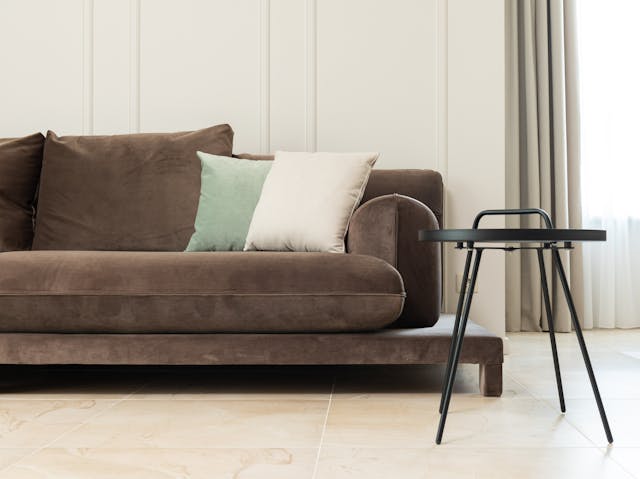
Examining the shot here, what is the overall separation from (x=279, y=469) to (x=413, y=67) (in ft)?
7.15

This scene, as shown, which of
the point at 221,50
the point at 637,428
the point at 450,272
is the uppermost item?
the point at 221,50

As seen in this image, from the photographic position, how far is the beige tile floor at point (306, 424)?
1.25 m

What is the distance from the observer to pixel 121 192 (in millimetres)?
2566

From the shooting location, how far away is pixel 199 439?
4.75 feet

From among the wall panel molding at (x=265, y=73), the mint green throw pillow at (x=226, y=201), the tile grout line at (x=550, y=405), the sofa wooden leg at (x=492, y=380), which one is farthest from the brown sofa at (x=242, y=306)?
the wall panel molding at (x=265, y=73)

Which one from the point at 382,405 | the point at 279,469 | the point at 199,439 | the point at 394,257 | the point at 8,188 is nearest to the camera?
Answer: the point at 279,469

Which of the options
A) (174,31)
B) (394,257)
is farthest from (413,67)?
(394,257)

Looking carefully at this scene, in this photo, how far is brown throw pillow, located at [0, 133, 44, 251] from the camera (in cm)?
249

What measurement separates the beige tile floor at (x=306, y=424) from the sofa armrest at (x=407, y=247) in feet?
0.83

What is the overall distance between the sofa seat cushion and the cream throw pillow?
0.32m

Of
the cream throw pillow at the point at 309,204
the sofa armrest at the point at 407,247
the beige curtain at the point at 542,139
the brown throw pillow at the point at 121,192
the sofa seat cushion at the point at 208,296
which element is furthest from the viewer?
the beige curtain at the point at 542,139

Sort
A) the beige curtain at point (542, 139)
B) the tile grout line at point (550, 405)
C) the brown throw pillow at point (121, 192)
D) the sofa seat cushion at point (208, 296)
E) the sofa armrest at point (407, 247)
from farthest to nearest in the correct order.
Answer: the beige curtain at point (542, 139) < the brown throw pillow at point (121, 192) < the sofa armrest at point (407, 247) < the sofa seat cushion at point (208, 296) < the tile grout line at point (550, 405)

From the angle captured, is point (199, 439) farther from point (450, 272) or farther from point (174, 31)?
point (174, 31)

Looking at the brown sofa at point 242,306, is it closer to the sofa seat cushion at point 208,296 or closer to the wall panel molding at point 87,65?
the sofa seat cushion at point 208,296
